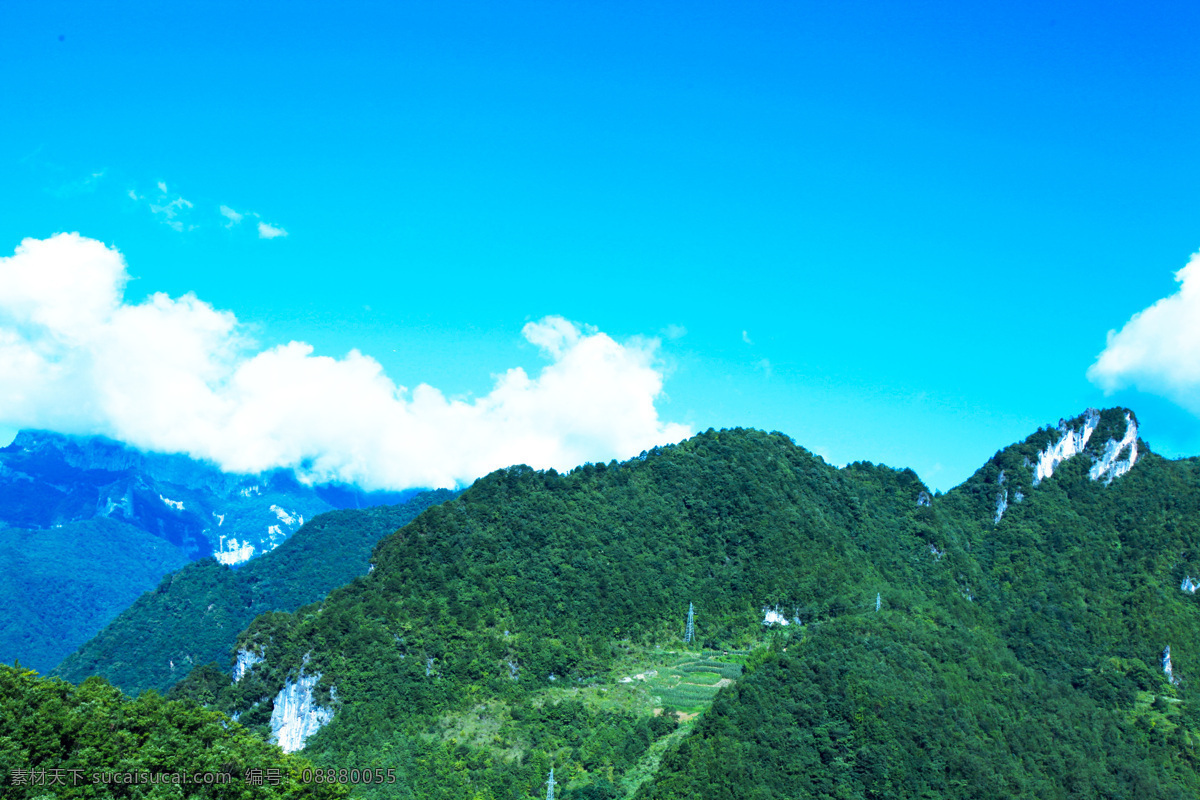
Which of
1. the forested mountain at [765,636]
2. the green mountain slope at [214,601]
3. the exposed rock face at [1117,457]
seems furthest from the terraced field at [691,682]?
the exposed rock face at [1117,457]

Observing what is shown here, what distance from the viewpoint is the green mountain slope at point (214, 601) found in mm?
130500

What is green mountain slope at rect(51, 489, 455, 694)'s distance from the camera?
13050 centimetres

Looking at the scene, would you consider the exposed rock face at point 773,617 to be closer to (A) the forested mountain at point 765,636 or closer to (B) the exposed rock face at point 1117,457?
(A) the forested mountain at point 765,636

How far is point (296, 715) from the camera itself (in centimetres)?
6706

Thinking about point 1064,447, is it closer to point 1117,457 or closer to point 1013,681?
point 1117,457

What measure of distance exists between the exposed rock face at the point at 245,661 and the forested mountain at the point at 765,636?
270 mm

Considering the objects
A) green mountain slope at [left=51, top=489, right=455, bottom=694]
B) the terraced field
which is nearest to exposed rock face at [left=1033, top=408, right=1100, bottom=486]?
the terraced field

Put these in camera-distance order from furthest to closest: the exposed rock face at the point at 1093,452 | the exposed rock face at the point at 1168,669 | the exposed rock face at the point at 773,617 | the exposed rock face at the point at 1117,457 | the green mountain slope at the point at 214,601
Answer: the exposed rock face at the point at 1117,457 → the green mountain slope at the point at 214,601 → the exposed rock face at the point at 1093,452 → the exposed rock face at the point at 1168,669 → the exposed rock face at the point at 773,617

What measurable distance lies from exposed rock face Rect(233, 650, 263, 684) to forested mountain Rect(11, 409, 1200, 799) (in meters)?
0.27

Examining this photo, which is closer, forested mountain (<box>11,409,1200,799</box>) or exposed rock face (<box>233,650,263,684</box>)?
forested mountain (<box>11,409,1200,799</box>)

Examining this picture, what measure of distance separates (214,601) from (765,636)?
4309 inches

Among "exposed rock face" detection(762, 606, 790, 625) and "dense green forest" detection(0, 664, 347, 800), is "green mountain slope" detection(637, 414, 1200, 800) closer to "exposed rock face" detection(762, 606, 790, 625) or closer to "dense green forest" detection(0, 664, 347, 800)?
"exposed rock face" detection(762, 606, 790, 625)

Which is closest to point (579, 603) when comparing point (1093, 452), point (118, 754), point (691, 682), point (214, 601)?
point (691, 682)

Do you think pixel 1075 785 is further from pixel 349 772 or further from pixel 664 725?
pixel 349 772
